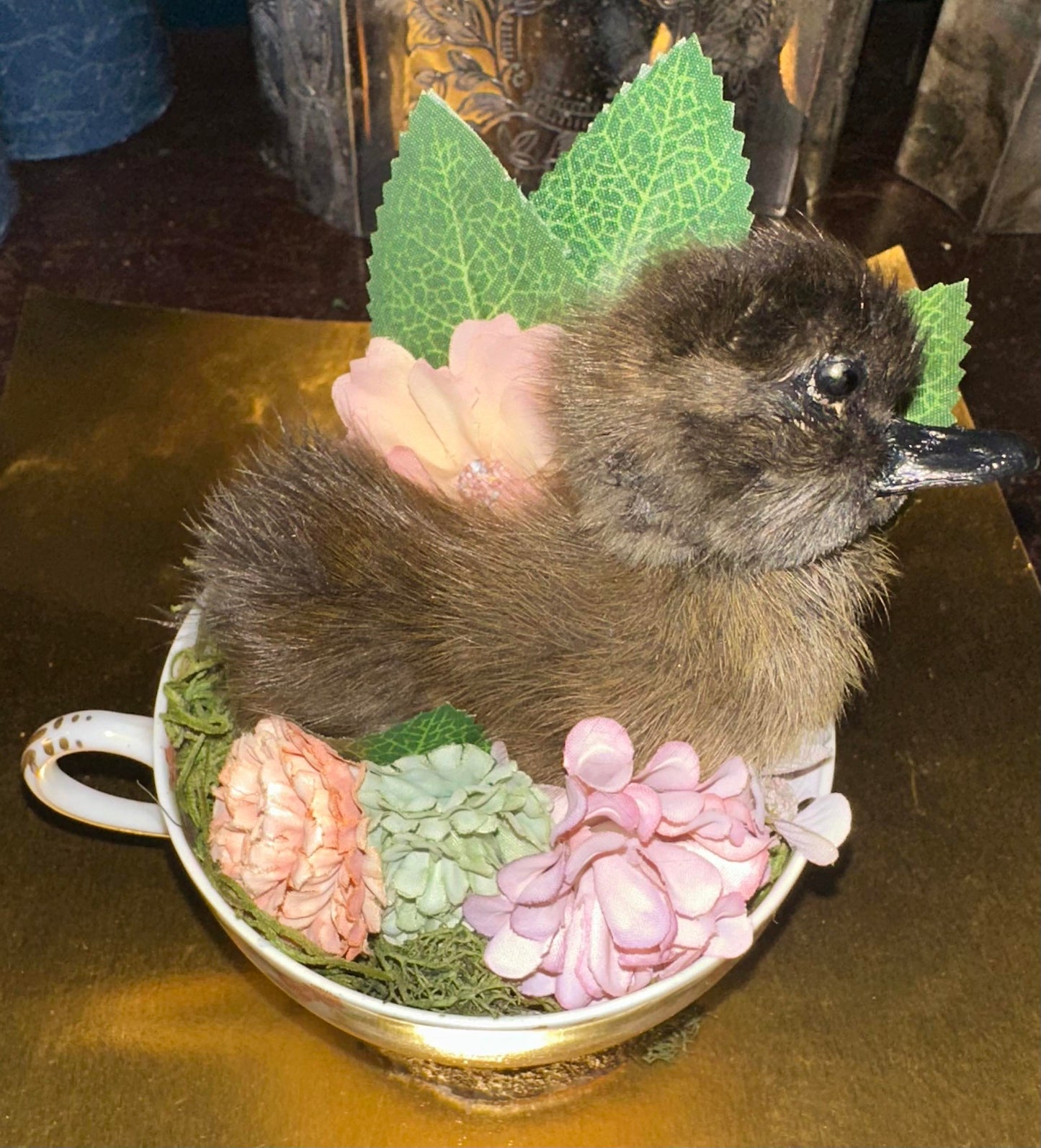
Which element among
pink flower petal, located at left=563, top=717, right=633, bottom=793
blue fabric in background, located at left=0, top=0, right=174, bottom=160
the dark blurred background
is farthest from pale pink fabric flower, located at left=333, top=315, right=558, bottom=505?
blue fabric in background, located at left=0, top=0, right=174, bottom=160

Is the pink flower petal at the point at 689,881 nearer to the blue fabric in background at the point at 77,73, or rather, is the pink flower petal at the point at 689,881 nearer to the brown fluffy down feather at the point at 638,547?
the brown fluffy down feather at the point at 638,547

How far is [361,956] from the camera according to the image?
502 millimetres

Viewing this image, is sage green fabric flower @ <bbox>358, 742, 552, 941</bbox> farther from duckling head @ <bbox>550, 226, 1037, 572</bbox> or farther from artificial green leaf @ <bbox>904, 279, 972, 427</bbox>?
artificial green leaf @ <bbox>904, 279, 972, 427</bbox>

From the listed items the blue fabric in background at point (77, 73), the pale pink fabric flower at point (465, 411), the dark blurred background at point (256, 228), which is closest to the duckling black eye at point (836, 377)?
the pale pink fabric flower at point (465, 411)

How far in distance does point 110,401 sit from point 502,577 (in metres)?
0.49

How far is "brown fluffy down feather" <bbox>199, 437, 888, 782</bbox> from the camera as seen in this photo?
0.47m

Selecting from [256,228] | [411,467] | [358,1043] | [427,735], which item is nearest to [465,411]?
[411,467]

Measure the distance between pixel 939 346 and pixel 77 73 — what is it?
2.72ft

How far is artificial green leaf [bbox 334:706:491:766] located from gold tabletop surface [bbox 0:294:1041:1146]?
0.21 metres

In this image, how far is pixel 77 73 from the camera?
1.06 m

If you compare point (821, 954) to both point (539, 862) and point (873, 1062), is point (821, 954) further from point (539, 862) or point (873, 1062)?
point (539, 862)

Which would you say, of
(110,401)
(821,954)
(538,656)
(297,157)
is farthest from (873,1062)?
(297,157)

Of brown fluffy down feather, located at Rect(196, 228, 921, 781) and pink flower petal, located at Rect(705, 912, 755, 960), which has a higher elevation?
brown fluffy down feather, located at Rect(196, 228, 921, 781)

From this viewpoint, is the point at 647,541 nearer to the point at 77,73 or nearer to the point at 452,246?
the point at 452,246
